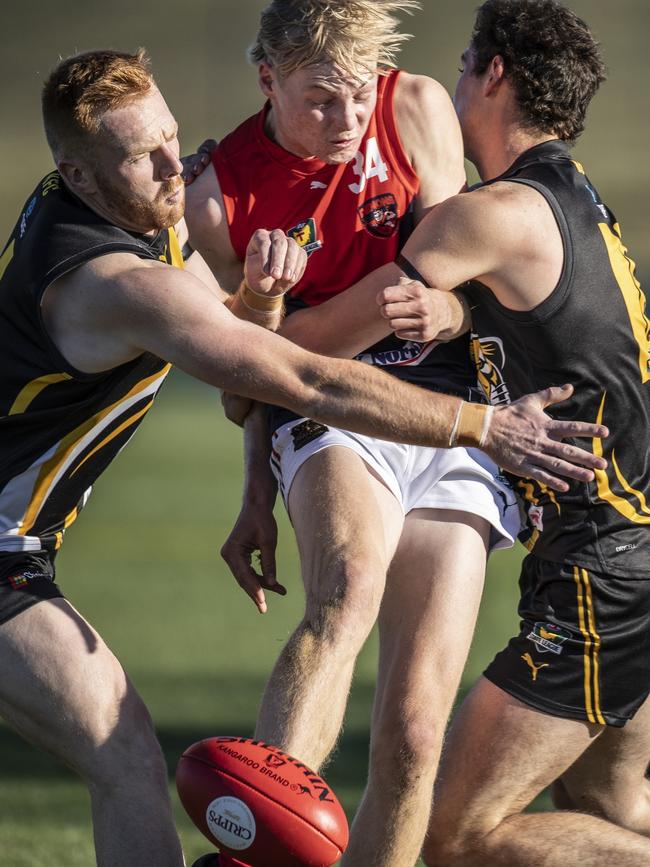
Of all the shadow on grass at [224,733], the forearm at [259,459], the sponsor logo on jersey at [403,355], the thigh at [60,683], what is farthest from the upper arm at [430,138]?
the shadow on grass at [224,733]

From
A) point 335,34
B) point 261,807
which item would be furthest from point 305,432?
point 261,807

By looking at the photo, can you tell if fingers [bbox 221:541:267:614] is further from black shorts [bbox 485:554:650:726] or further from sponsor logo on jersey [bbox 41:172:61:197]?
sponsor logo on jersey [bbox 41:172:61:197]

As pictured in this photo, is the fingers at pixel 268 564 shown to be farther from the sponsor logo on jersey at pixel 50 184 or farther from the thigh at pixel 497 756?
the sponsor logo on jersey at pixel 50 184

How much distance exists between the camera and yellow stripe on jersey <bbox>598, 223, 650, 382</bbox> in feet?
13.5

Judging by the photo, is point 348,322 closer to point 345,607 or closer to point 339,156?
point 339,156

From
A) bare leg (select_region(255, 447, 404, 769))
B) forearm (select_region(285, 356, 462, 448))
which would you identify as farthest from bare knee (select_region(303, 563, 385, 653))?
forearm (select_region(285, 356, 462, 448))

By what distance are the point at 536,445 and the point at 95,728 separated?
57.9 inches

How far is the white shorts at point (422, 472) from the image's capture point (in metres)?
4.31

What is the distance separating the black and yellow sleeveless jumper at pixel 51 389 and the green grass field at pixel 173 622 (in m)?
1.51

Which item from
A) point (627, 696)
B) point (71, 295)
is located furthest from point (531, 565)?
point (71, 295)

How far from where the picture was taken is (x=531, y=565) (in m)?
4.37

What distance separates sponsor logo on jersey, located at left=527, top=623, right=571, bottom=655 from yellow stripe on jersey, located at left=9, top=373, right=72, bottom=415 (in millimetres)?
1699

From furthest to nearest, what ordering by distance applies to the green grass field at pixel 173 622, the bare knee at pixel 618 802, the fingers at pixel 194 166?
the green grass field at pixel 173 622 < the fingers at pixel 194 166 < the bare knee at pixel 618 802

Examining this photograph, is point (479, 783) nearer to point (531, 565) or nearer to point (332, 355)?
point (531, 565)
